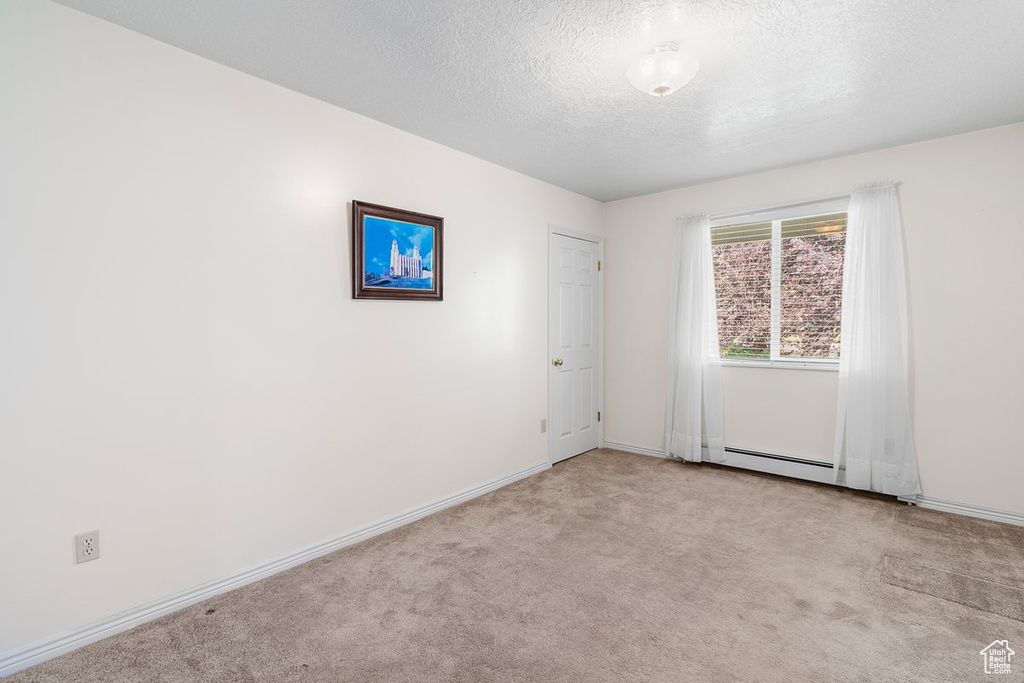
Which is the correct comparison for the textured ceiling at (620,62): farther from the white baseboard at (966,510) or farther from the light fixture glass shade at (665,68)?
the white baseboard at (966,510)

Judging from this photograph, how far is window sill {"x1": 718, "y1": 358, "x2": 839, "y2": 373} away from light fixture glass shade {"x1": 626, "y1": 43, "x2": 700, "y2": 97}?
269cm

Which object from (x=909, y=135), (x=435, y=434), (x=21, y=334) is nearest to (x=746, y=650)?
(x=435, y=434)

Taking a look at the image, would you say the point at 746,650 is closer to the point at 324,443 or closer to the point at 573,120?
the point at 324,443

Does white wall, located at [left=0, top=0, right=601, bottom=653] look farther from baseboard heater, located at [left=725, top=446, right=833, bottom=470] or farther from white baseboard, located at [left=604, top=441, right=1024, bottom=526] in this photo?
baseboard heater, located at [left=725, top=446, right=833, bottom=470]

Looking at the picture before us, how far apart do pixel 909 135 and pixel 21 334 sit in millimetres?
4978

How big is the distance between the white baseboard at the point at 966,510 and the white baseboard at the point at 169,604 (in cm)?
347

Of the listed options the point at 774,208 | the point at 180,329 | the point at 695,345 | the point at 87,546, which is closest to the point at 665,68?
the point at 774,208

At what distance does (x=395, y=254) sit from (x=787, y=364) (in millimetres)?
3274

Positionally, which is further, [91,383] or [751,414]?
[751,414]

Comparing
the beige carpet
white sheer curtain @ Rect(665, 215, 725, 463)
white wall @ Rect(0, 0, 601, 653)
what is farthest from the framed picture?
white sheer curtain @ Rect(665, 215, 725, 463)

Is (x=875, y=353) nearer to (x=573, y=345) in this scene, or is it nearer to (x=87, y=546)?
(x=573, y=345)

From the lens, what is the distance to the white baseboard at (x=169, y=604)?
70.9 inches

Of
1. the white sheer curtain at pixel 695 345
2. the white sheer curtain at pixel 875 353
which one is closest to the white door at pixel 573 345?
the white sheer curtain at pixel 695 345

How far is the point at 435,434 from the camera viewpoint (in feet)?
11.0
